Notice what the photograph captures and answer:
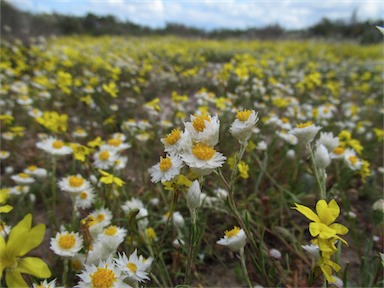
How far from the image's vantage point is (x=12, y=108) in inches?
146

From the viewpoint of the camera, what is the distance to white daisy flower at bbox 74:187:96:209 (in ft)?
5.06

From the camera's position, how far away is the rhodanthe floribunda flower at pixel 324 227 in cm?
75

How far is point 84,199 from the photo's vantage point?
1.57 meters

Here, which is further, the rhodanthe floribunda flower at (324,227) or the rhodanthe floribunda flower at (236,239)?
the rhodanthe floribunda flower at (236,239)

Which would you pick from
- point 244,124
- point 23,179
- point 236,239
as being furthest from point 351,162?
point 23,179

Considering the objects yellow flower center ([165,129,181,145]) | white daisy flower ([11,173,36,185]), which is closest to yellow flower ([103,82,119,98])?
white daisy flower ([11,173,36,185])

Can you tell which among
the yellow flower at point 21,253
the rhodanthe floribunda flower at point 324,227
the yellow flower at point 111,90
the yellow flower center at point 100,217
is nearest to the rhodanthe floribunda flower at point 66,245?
the yellow flower center at point 100,217

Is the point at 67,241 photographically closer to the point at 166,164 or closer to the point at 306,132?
the point at 166,164

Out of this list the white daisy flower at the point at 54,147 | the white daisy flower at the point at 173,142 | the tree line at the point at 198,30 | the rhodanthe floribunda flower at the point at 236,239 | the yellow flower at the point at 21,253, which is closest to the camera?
the yellow flower at the point at 21,253

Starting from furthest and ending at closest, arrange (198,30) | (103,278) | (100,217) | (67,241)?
(198,30)
(100,217)
(67,241)
(103,278)

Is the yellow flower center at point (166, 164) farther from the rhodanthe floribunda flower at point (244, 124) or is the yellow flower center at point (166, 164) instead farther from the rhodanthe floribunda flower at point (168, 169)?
the rhodanthe floribunda flower at point (244, 124)

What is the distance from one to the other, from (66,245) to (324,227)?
89cm

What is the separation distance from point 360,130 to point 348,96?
2.35m

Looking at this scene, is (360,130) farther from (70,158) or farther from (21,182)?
A: (21,182)
